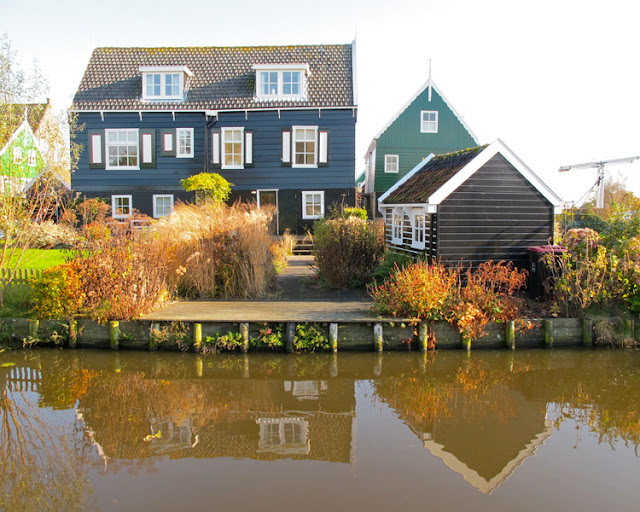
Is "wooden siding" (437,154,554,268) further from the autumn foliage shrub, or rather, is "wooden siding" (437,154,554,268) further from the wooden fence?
the wooden fence

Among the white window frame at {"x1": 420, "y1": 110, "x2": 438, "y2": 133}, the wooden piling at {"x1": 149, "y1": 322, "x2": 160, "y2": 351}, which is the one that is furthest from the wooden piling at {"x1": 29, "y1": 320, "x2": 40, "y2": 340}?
the white window frame at {"x1": 420, "y1": 110, "x2": 438, "y2": 133}

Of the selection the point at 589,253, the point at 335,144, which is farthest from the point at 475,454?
the point at 335,144

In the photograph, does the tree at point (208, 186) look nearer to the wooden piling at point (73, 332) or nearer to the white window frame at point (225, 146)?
the white window frame at point (225, 146)

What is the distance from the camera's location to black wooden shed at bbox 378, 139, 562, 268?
1137 centimetres

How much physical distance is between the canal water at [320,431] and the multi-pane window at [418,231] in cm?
347

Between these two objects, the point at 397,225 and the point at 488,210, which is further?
the point at 397,225

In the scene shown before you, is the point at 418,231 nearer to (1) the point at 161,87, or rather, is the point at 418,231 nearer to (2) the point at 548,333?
(2) the point at 548,333

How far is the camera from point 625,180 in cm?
3388

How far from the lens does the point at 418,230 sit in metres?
12.8

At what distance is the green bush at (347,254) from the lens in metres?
13.4

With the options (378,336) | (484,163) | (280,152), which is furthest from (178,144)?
(378,336)

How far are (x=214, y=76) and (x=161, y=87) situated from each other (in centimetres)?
245

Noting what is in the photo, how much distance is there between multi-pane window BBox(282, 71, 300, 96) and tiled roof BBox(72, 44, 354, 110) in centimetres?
53

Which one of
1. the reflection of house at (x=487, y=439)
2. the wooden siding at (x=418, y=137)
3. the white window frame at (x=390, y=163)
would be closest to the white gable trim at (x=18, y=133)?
the reflection of house at (x=487, y=439)
